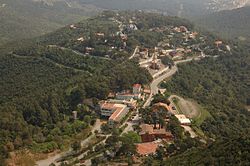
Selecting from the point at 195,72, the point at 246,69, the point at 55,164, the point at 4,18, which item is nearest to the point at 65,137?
the point at 55,164

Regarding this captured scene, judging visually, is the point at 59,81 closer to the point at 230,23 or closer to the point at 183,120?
the point at 183,120

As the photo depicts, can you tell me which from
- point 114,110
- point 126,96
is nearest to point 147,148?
point 114,110

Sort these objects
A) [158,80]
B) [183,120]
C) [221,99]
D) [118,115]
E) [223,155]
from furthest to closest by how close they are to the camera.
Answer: [158,80] < [221,99] < [183,120] < [118,115] < [223,155]

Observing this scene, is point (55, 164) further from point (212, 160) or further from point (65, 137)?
point (212, 160)

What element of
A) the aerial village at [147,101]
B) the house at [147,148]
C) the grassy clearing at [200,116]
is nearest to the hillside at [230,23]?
the aerial village at [147,101]

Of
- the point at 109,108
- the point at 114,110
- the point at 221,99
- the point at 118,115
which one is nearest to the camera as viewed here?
the point at 118,115

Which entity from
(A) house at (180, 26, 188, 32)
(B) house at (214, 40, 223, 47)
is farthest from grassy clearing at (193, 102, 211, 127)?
(A) house at (180, 26, 188, 32)

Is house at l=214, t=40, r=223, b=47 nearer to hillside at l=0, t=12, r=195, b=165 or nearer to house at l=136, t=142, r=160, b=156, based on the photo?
hillside at l=0, t=12, r=195, b=165
